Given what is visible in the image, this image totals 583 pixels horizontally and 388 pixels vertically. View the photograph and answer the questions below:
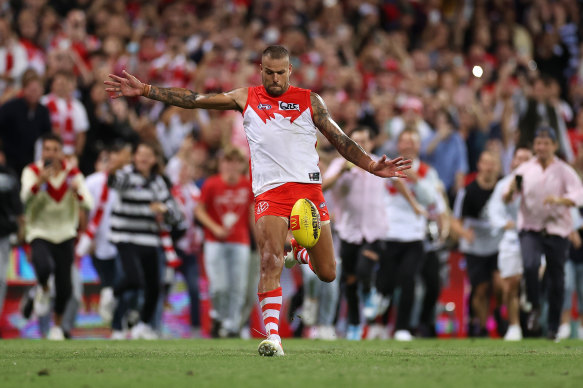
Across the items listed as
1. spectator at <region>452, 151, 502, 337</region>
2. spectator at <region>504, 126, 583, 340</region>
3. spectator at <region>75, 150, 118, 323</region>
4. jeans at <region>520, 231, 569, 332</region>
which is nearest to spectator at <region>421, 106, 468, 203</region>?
spectator at <region>452, 151, 502, 337</region>

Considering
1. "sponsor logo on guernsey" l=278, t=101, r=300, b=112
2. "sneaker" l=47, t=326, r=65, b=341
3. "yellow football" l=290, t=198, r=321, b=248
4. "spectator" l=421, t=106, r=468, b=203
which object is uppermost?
"spectator" l=421, t=106, r=468, b=203

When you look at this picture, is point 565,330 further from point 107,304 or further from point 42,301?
point 42,301

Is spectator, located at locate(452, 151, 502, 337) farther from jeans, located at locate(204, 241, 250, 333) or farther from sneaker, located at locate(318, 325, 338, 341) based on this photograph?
jeans, located at locate(204, 241, 250, 333)

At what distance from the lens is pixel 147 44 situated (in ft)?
63.9

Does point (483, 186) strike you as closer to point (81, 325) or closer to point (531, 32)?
point (81, 325)

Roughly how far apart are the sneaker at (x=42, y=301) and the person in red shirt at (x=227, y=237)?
255 cm

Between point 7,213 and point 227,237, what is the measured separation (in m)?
3.37

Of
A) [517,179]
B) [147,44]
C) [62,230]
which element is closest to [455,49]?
[147,44]

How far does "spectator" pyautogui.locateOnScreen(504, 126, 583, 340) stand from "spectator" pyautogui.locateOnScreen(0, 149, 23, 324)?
6644 mm

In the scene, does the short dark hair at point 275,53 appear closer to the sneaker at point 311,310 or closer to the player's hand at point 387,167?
the player's hand at point 387,167

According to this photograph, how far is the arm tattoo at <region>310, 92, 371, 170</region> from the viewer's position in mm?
9156

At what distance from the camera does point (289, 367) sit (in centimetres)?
786

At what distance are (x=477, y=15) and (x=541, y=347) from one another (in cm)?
1566

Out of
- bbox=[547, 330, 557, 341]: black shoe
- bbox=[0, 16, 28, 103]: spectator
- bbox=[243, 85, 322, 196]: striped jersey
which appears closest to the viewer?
bbox=[243, 85, 322, 196]: striped jersey
